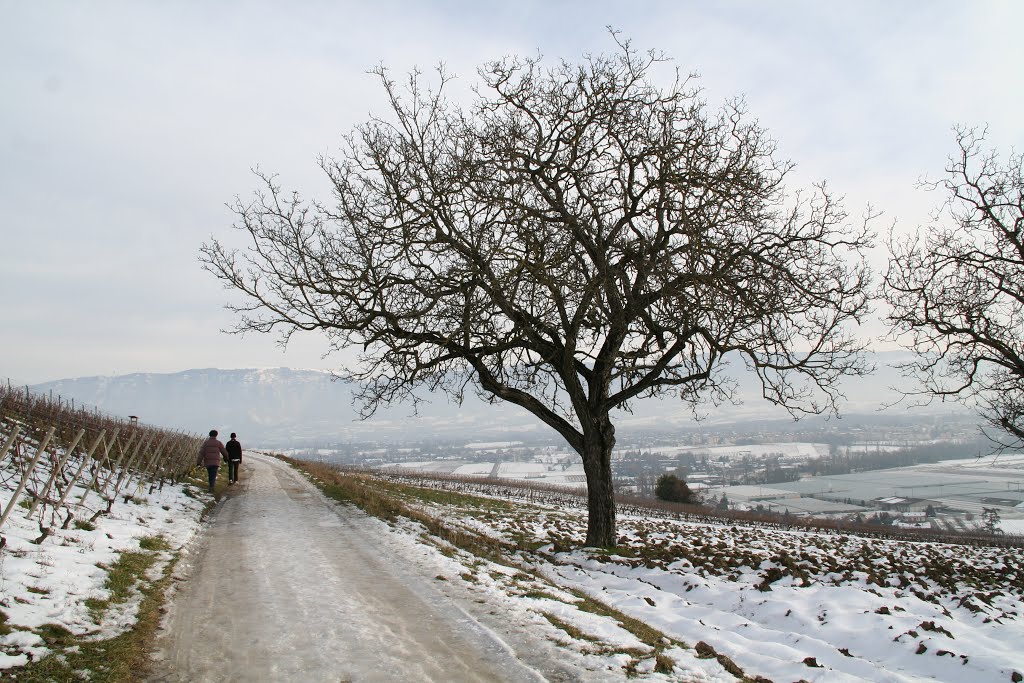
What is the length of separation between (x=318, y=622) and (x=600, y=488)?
28.4 feet

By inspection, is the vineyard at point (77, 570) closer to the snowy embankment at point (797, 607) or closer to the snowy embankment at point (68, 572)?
the snowy embankment at point (68, 572)

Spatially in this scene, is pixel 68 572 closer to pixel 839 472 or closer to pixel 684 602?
pixel 684 602

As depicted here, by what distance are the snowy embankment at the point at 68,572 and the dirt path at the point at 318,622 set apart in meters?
0.62

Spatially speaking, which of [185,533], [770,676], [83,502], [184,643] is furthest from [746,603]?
[83,502]

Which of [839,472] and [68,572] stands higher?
[68,572]

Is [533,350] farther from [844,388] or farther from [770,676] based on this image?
[770,676]

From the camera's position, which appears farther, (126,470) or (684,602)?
(126,470)

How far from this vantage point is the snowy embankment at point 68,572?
5.95 meters

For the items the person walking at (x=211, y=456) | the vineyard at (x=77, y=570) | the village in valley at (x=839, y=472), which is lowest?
the village in valley at (x=839, y=472)

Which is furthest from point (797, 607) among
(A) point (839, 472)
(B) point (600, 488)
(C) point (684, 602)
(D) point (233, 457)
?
(A) point (839, 472)

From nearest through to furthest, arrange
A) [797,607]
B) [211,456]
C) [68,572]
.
Result: [68,572], [797,607], [211,456]

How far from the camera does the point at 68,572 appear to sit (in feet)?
25.0

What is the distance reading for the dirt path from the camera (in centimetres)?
581

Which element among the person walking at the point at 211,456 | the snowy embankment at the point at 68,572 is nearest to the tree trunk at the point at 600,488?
the snowy embankment at the point at 68,572
